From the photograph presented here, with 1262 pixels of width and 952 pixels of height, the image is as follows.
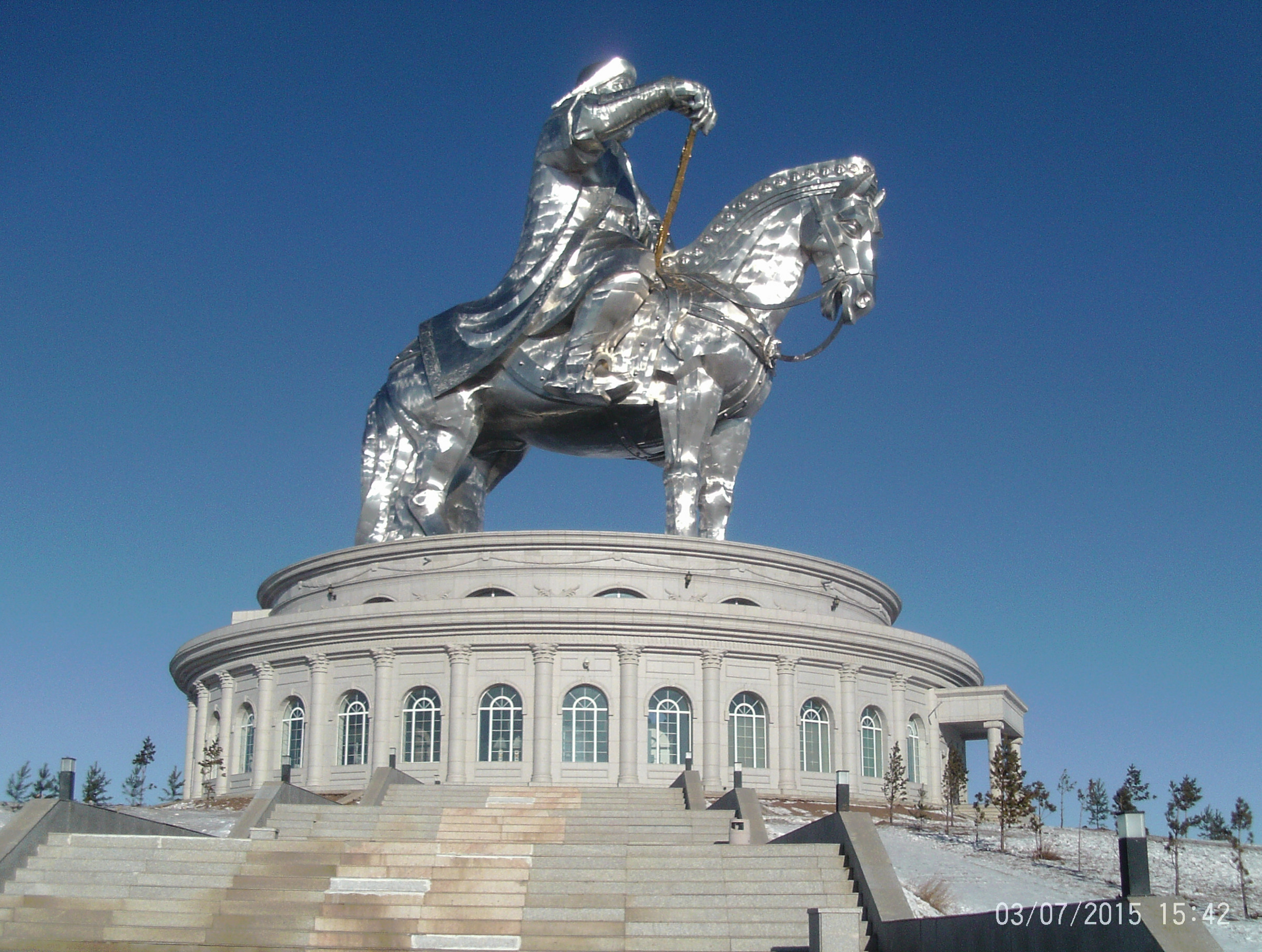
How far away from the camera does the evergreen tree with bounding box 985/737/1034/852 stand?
26.7 meters

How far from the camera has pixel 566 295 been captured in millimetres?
32375

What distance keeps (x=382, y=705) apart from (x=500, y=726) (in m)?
2.60

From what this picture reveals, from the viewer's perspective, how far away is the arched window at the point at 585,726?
96.9 feet

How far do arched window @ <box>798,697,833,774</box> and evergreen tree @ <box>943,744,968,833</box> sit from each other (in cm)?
271

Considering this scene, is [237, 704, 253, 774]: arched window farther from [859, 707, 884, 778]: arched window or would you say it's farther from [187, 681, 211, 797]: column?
[859, 707, 884, 778]: arched window

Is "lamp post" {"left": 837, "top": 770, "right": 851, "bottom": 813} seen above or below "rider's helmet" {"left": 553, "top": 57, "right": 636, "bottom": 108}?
below

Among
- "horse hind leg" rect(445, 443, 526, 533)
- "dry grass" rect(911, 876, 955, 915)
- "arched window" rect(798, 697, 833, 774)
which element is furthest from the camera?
"horse hind leg" rect(445, 443, 526, 533)

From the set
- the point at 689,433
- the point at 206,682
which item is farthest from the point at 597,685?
the point at 206,682

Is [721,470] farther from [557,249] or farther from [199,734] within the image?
[199,734]

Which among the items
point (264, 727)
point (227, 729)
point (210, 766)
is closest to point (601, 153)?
point (264, 727)

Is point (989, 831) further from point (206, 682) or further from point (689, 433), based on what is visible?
point (206, 682)

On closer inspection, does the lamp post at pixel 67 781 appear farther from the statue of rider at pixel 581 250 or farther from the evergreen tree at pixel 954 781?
the evergreen tree at pixel 954 781

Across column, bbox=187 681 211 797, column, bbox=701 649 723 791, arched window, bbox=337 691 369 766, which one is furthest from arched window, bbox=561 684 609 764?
column, bbox=187 681 211 797

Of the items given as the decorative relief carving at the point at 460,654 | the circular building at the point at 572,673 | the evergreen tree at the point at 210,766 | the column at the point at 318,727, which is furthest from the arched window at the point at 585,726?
the evergreen tree at the point at 210,766
